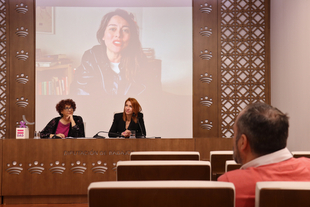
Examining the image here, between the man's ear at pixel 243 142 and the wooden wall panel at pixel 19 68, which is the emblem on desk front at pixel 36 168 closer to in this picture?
the wooden wall panel at pixel 19 68

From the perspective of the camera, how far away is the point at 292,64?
13.3 feet

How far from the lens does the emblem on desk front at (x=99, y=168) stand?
11.8 feet

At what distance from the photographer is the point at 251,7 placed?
4926mm

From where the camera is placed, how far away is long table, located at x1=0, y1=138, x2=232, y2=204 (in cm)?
352

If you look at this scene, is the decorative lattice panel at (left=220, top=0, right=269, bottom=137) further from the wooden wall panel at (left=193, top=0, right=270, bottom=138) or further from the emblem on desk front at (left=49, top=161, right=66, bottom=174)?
the emblem on desk front at (left=49, top=161, right=66, bottom=174)

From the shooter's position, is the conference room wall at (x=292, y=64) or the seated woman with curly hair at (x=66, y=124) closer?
the conference room wall at (x=292, y=64)

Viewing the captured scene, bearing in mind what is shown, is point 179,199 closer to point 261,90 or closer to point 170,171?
point 170,171

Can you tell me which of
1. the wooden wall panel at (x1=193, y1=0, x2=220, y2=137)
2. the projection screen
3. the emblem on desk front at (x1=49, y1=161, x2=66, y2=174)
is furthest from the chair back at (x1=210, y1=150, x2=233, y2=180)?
the projection screen

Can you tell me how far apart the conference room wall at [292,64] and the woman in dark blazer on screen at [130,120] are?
203cm

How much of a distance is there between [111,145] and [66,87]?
2135mm

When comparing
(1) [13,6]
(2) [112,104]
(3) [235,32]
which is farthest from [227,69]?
(1) [13,6]

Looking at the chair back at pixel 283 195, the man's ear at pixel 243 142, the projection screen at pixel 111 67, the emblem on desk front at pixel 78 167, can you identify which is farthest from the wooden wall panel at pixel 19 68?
the chair back at pixel 283 195

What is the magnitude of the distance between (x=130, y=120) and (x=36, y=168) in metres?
A: 1.34

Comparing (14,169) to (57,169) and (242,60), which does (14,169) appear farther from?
(242,60)
